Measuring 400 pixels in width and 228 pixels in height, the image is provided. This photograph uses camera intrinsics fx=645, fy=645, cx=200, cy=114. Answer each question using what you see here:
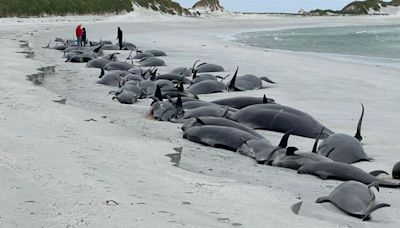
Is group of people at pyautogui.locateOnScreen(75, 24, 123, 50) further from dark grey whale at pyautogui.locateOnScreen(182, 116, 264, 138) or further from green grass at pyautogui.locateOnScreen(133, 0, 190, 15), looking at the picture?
green grass at pyautogui.locateOnScreen(133, 0, 190, 15)

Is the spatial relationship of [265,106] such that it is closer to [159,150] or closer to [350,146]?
[350,146]

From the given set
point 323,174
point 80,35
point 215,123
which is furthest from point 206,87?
point 80,35

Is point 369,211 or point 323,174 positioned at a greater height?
point 369,211

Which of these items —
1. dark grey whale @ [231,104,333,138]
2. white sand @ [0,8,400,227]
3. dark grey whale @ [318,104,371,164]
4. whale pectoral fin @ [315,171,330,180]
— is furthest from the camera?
dark grey whale @ [231,104,333,138]

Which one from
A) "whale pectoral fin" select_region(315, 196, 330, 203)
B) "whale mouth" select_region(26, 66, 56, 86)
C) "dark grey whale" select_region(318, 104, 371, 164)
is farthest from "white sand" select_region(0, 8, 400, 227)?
"whale mouth" select_region(26, 66, 56, 86)

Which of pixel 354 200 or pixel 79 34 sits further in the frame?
pixel 79 34

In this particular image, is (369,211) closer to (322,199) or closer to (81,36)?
(322,199)

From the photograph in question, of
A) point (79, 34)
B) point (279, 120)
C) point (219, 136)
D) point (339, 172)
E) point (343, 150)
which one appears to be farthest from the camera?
point (79, 34)

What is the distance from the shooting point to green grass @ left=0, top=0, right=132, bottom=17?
5669cm

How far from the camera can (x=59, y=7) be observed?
6519 centimetres

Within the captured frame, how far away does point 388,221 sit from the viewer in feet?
17.6

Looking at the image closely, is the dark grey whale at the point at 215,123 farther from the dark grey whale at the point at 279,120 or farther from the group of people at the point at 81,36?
the group of people at the point at 81,36

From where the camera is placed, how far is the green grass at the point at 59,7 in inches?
2232

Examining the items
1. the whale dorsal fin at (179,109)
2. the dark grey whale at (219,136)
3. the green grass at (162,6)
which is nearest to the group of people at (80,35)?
the whale dorsal fin at (179,109)
